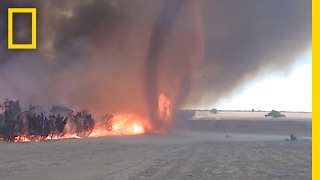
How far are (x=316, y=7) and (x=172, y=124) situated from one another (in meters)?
67.4

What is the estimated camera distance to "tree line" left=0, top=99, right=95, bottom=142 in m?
50.7

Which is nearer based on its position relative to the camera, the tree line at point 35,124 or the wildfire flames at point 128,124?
the tree line at point 35,124

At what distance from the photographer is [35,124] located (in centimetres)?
5156

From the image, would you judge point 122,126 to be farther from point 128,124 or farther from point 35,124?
point 35,124

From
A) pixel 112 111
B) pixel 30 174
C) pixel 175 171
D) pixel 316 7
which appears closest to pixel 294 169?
pixel 175 171

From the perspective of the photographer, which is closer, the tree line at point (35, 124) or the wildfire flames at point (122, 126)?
the tree line at point (35, 124)

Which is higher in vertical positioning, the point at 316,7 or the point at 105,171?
the point at 316,7

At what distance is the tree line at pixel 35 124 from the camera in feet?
166

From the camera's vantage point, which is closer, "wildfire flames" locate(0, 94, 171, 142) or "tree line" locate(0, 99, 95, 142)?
"tree line" locate(0, 99, 95, 142)

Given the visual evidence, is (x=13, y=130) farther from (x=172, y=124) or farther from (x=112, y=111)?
(x=172, y=124)

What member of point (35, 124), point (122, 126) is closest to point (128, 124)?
point (122, 126)

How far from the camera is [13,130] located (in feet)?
166

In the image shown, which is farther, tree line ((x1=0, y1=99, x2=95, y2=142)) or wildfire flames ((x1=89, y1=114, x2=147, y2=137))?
wildfire flames ((x1=89, y1=114, x2=147, y2=137))

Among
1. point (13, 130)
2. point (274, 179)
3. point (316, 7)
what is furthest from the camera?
point (13, 130)
